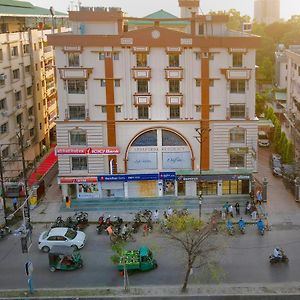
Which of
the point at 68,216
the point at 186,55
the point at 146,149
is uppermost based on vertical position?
the point at 186,55

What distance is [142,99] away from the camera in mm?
50312

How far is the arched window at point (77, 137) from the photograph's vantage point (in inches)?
2016

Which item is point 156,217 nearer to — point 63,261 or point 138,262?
point 138,262

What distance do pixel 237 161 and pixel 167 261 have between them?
16.6 meters

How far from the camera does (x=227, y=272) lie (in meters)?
37.0

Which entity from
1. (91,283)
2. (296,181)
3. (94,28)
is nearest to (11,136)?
(94,28)

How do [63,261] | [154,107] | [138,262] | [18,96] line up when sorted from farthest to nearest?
[18,96]
[154,107]
[63,261]
[138,262]


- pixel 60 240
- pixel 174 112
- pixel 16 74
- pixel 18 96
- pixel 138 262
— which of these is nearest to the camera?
pixel 138 262

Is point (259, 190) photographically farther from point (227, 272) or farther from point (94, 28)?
point (94, 28)

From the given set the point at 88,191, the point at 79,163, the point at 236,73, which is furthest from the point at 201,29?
the point at 88,191

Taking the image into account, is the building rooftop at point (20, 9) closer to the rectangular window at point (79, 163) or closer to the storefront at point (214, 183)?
the rectangular window at point (79, 163)

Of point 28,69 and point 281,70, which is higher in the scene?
point 28,69

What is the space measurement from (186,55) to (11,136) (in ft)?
75.4

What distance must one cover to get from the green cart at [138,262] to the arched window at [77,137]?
55.8 feet
